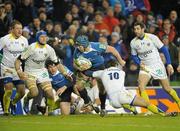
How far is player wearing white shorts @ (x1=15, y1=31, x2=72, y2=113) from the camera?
17094 millimetres

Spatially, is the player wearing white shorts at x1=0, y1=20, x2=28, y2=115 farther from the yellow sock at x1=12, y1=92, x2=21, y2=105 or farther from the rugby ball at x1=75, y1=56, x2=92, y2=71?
the rugby ball at x1=75, y1=56, x2=92, y2=71

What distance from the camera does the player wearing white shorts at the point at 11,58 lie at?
57.9 feet

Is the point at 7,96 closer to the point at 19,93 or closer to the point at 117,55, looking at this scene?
the point at 19,93

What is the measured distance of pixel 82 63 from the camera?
16.6 meters

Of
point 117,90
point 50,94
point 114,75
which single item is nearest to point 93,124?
point 117,90

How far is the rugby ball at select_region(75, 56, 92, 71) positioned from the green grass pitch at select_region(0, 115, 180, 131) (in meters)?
1.70

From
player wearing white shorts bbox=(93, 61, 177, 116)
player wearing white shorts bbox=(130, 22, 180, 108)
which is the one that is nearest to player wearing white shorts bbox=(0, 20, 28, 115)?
player wearing white shorts bbox=(130, 22, 180, 108)

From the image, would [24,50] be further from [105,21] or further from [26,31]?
[105,21]

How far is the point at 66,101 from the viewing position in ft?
57.2

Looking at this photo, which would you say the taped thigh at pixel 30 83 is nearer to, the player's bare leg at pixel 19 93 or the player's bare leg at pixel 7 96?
the player's bare leg at pixel 19 93

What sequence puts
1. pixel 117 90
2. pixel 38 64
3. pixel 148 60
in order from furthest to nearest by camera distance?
pixel 38 64 → pixel 148 60 → pixel 117 90

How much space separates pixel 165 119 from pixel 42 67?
389 centimetres

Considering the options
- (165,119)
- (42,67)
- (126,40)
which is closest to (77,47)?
(42,67)

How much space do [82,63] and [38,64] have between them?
1.30m
